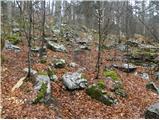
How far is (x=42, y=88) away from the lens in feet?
33.6

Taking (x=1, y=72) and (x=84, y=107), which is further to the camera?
(x=1, y=72)

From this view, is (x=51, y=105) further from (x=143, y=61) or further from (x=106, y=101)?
(x=143, y=61)

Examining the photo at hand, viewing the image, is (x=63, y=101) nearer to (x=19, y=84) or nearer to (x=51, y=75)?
(x=19, y=84)

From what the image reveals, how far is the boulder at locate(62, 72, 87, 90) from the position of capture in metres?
11.5

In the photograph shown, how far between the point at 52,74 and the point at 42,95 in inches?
102

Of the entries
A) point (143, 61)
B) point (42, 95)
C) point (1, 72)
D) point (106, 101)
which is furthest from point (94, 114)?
point (143, 61)

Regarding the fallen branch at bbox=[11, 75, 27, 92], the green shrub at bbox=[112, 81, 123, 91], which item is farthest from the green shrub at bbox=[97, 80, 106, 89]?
the fallen branch at bbox=[11, 75, 27, 92]

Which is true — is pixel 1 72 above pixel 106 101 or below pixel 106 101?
above

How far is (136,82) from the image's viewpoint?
577 inches

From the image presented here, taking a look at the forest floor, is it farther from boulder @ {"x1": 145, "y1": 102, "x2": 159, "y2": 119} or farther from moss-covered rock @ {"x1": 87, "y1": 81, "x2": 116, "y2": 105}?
boulder @ {"x1": 145, "y1": 102, "x2": 159, "y2": 119}

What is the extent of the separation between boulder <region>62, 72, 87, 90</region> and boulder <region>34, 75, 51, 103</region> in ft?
3.25

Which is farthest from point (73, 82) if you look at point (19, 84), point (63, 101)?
point (19, 84)

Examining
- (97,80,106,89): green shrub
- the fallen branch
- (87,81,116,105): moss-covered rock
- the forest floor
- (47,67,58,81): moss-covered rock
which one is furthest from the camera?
(47,67,58,81): moss-covered rock

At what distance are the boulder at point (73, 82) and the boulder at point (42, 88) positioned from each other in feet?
3.25
